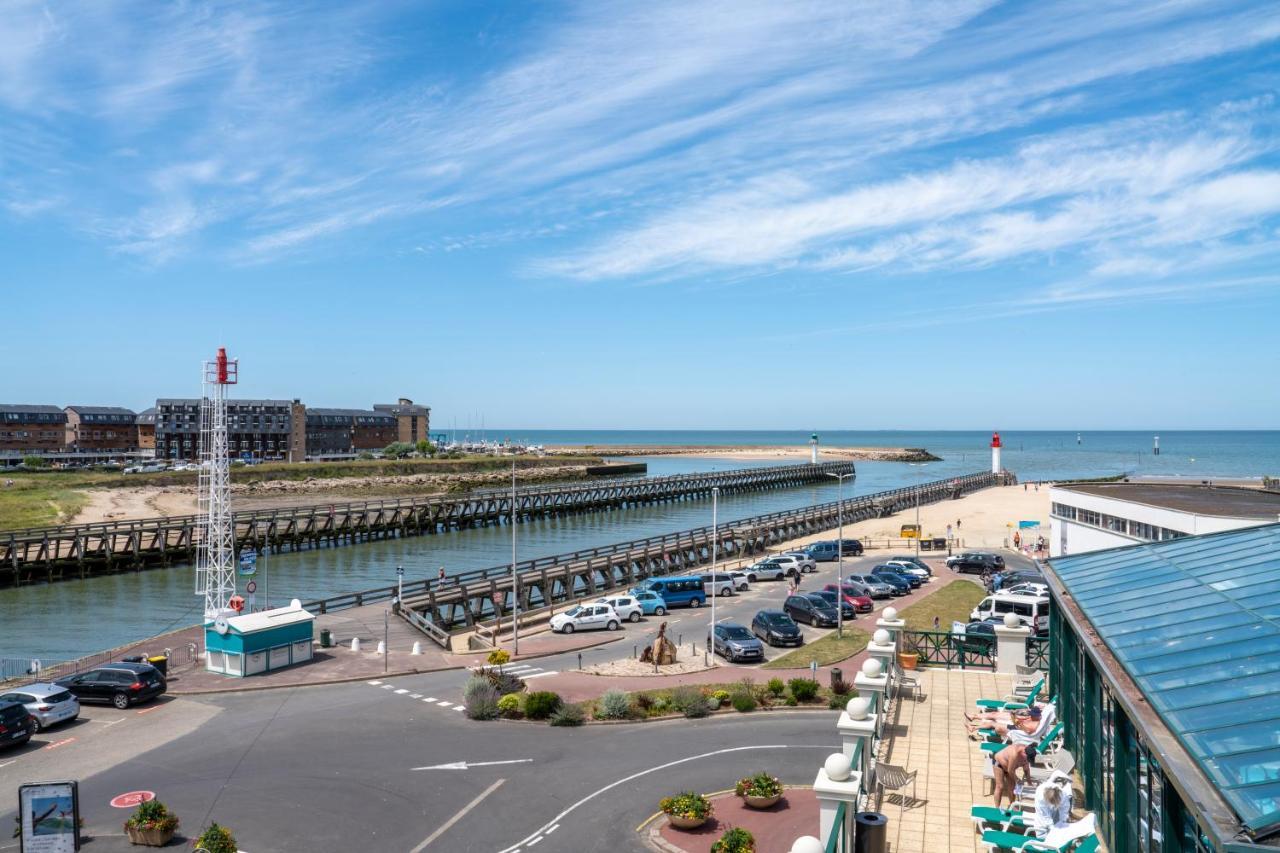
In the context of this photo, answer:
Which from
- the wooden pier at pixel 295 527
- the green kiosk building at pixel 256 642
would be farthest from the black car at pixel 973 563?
the green kiosk building at pixel 256 642

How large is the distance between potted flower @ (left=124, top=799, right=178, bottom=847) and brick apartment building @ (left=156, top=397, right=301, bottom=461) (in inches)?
5377

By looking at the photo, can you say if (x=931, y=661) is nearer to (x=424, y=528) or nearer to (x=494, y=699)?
(x=494, y=699)

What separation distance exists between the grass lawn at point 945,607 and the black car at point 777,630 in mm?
4407

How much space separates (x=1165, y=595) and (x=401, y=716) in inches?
768

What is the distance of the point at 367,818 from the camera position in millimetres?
17578

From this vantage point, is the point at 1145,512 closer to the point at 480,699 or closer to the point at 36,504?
the point at 480,699

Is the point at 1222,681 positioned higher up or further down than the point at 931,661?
higher up

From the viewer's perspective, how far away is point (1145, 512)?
1580 inches

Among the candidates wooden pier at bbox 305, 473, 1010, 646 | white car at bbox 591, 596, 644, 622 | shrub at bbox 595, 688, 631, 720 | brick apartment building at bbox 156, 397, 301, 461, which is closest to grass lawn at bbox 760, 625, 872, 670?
shrub at bbox 595, 688, 631, 720

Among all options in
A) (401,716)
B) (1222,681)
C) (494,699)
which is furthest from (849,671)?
(1222,681)

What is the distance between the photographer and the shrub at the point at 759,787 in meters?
17.7

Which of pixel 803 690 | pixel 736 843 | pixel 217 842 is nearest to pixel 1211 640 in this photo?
pixel 736 843

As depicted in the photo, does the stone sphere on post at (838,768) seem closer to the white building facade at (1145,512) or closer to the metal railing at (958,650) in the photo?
the metal railing at (958,650)

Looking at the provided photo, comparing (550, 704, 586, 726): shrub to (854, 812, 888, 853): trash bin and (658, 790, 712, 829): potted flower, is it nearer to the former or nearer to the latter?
(658, 790, 712, 829): potted flower
